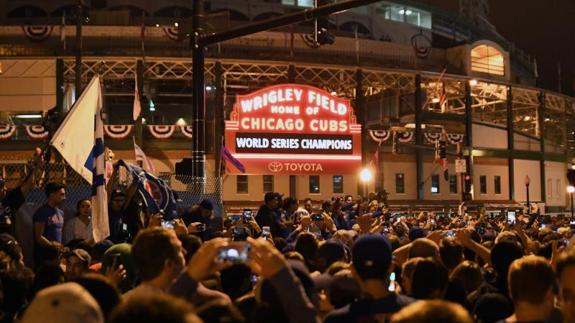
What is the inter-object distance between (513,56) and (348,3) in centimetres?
6248

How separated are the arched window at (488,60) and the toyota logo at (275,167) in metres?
32.0

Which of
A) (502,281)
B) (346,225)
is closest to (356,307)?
(502,281)

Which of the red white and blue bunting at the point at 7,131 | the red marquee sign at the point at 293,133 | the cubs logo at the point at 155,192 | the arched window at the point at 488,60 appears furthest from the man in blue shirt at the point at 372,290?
the arched window at the point at 488,60

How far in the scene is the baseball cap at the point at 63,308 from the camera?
3014 millimetres

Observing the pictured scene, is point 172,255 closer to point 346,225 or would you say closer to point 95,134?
point 95,134

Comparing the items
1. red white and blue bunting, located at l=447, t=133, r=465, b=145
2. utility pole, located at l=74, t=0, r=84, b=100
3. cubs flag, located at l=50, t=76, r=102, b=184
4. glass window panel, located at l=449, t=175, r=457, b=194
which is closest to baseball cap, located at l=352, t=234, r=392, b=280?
cubs flag, located at l=50, t=76, r=102, b=184

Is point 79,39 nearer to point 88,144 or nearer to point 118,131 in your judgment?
point 118,131

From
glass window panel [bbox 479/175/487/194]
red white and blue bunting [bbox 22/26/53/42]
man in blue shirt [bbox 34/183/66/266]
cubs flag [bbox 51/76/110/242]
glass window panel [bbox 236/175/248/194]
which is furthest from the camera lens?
glass window panel [bbox 479/175/487/194]

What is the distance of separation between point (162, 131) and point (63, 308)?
133 feet

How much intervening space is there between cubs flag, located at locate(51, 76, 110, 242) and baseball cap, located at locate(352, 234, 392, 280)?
6.06 metres

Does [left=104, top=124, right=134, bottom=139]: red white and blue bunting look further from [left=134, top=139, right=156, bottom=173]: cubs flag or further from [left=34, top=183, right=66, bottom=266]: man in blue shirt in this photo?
[left=34, top=183, right=66, bottom=266]: man in blue shirt

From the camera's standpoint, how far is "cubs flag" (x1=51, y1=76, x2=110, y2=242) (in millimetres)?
10336

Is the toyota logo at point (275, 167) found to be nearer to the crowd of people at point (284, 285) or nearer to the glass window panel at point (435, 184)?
the crowd of people at point (284, 285)

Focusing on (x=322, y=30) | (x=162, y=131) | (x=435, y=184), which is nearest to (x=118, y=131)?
(x=162, y=131)
